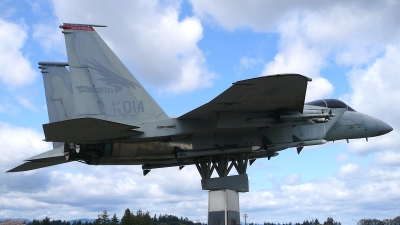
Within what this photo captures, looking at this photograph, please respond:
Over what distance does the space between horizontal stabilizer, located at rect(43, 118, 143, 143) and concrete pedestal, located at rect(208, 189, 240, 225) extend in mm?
4247

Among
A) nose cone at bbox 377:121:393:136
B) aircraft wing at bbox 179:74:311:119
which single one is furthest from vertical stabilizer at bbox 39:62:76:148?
nose cone at bbox 377:121:393:136

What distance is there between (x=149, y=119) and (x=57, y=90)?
5312mm

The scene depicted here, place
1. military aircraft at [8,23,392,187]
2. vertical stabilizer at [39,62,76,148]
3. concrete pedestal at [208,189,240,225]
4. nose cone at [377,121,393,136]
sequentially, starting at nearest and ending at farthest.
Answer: military aircraft at [8,23,392,187] < concrete pedestal at [208,189,240,225] < vertical stabilizer at [39,62,76,148] < nose cone at [377,121,393,136]

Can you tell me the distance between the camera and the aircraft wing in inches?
438

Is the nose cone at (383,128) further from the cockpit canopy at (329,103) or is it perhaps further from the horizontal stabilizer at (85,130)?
the horizontal stabilizer at (85,130)

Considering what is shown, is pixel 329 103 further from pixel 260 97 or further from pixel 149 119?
pixel 149 119

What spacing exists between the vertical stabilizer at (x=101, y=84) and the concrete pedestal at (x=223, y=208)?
12.5ft

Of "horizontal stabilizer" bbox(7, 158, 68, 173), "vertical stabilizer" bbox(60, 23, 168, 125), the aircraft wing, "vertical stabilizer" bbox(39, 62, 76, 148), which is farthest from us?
"vertical stabilizer" bbox(39, 62, 76, 148)

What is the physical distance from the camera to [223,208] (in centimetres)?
1507

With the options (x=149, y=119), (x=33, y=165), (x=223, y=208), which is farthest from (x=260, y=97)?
(x=33, y=165)

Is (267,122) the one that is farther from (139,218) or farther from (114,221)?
(114,221)

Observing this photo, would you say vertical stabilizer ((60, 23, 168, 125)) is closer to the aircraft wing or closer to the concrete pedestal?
the aircraft wing

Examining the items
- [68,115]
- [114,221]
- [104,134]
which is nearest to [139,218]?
[114,221]

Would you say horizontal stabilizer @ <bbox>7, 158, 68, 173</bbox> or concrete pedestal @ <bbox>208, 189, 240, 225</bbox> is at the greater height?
horizontal stabilizer @ <bbox>7, 158, 68, 173</bbox>
